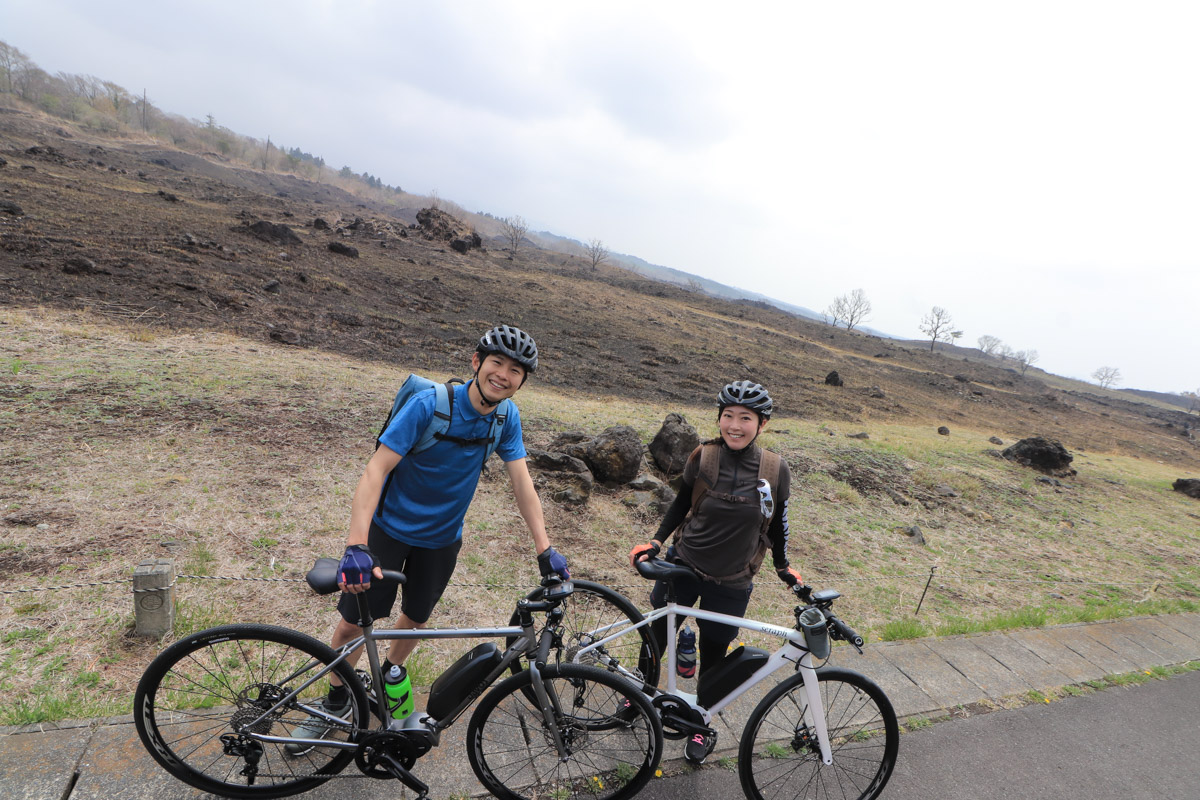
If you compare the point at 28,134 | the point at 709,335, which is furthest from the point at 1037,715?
the point at 28,134

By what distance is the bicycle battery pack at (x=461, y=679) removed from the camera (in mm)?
2385

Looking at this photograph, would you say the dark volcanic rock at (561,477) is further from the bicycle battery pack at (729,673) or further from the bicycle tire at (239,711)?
the bicycle tire at (239,711)

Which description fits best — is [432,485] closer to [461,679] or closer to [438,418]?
[438,418]

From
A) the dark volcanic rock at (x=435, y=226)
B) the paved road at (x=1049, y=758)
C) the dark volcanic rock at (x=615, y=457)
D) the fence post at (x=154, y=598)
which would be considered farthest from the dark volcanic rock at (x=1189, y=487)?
the dark volcanic rock at (x=435, y=226)

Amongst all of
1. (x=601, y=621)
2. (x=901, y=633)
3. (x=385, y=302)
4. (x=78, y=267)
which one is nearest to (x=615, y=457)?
(x=901, y=633)

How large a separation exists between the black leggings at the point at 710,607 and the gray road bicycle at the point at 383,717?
0.54 metres

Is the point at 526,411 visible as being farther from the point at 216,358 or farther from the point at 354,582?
the point at 354,582

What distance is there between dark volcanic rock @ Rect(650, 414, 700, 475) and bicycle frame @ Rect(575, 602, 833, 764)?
561cm

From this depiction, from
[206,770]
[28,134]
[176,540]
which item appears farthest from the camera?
[28,134]

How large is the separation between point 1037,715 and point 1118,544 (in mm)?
8761

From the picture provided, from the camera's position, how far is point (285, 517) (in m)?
5.18

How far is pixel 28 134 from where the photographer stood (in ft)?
139

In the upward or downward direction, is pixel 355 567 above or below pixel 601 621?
above

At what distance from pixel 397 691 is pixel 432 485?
3.07 ft
